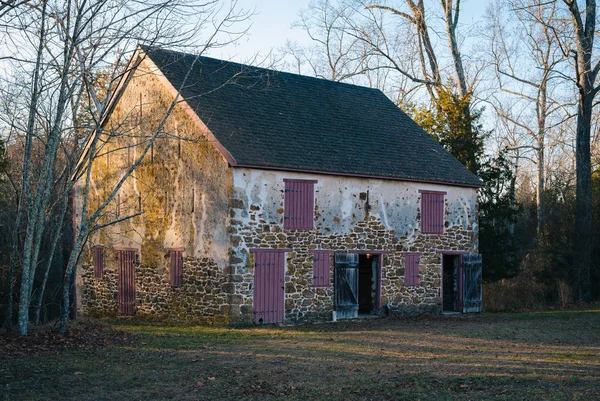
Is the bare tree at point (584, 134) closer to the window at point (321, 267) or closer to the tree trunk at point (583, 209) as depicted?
the tree trunk at point (583, 209)

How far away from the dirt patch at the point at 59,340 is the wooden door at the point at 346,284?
21.2ft

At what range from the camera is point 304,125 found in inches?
812

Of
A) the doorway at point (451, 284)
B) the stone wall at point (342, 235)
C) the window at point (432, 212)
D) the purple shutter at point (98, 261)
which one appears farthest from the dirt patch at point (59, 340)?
the doorway at point (451, 284)

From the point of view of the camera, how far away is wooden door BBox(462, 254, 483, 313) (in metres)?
22.0

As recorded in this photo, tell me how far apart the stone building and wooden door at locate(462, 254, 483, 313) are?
0.16 feet

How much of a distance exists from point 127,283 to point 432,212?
31.4 ft

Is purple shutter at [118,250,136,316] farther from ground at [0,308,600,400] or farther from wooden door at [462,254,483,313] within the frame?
wooden door at [462,254,483,313]

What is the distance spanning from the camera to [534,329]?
16828 mm

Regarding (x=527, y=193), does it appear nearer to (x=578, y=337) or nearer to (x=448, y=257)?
(x=448, y=257)

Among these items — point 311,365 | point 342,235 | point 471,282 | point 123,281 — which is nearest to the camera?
point 311,365

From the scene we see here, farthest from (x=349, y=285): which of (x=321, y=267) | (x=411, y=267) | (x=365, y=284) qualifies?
(x=365, y=284)

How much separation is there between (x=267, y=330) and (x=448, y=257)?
940 centimetres

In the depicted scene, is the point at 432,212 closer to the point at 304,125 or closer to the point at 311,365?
the point at 304,125

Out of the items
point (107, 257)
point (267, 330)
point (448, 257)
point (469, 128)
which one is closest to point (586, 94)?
point (469, 128)
